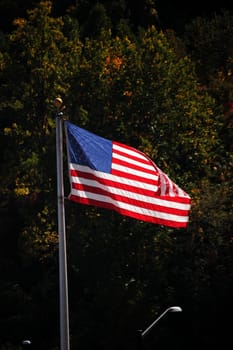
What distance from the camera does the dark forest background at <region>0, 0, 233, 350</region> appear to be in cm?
3781

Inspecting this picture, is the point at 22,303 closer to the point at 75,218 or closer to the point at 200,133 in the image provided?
the point at 75,218

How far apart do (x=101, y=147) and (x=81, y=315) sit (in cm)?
2407

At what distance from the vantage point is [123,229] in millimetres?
38406

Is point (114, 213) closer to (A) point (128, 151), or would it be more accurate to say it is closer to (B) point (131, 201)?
(A) point (128, 151)

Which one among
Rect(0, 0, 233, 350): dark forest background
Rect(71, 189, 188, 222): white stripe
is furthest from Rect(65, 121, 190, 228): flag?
Rect(0, 0, 233, 350): dark forest background

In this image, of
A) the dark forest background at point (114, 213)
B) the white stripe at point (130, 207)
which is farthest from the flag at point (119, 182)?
the dark forest background at point (114, 213)

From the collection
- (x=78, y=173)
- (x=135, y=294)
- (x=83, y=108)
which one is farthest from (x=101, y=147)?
(x=83, y=108)

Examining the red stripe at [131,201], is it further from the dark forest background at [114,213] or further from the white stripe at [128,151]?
the dark forest background at [114,213]

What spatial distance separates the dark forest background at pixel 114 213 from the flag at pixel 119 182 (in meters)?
21.3

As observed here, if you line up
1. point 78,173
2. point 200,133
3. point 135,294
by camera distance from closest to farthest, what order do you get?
point 78,173 < point 135,294 < point 200,133

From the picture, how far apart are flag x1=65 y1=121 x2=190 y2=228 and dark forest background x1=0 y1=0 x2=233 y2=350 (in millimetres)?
21345

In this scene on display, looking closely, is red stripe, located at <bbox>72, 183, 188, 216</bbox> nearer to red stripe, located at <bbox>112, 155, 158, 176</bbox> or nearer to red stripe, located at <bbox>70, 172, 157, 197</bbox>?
red stripe, located at <bbox>70, 172, 157, 197</bbox>

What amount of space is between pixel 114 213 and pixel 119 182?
22.3 meters

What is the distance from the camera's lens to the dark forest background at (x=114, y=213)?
3781 centimetres
